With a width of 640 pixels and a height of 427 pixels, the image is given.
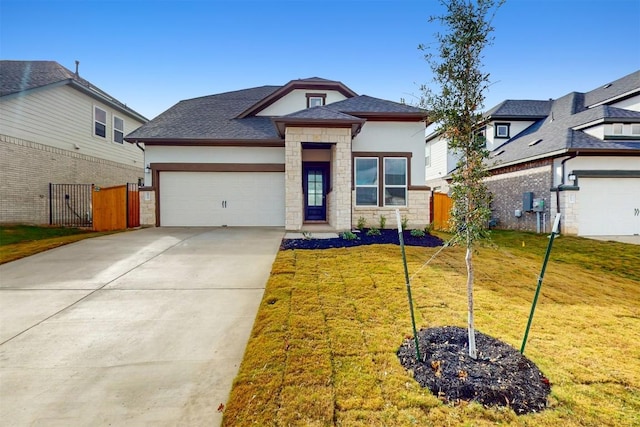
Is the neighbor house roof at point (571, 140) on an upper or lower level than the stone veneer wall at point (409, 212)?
upper

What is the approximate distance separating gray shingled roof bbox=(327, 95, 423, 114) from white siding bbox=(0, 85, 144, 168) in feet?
39.0

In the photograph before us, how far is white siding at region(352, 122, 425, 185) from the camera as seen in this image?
11180mm

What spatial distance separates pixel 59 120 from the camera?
493 inches

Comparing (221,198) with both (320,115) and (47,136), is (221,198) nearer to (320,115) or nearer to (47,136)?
(320,115)

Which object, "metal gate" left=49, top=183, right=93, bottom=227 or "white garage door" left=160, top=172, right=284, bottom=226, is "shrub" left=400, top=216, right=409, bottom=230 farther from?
"metal gate" left=49, top=183, right=93, bottom=227

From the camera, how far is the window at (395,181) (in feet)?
36.4

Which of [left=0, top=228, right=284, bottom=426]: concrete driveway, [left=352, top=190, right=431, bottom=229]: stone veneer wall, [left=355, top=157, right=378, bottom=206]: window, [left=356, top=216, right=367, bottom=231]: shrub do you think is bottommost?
[left=0, top=228, right=284, bottom=426]: concrete driveway

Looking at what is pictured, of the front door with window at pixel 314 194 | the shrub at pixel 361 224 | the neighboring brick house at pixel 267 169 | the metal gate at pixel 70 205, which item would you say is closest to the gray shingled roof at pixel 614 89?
the neighboring brick house at pixel 267 169

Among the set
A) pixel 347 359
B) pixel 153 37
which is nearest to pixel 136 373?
pixel 347 359

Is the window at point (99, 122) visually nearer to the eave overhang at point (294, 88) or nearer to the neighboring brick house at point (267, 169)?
the neighboring brick house at point (267, 169)

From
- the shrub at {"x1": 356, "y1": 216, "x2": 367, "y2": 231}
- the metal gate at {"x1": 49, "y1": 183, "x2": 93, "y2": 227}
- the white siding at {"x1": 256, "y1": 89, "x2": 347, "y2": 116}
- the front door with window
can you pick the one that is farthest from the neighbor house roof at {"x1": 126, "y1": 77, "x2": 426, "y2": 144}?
the metal gate at {"x1": 49, "y1": 183, "x2": 93, "y2": 227}

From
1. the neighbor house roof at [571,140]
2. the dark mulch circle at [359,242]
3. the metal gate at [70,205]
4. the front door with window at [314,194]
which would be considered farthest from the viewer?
the front door with window at [314,194]

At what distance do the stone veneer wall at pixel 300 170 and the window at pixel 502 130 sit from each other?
45.1 feet

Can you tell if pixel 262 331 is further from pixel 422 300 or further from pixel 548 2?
pixel 548 2
